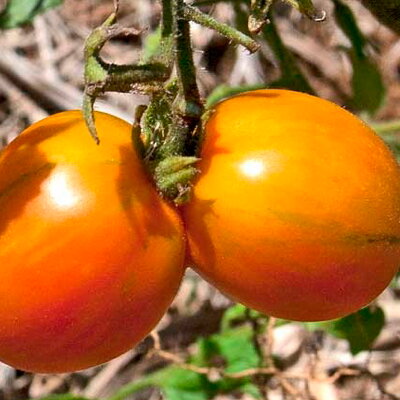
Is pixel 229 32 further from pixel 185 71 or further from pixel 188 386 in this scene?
pixel 188 386

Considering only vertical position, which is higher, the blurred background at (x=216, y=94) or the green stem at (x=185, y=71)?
the green stem at (x=185, y=71)

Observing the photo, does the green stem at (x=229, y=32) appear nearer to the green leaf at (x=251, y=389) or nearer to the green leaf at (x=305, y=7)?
the green leaf at (x=305, y=7)

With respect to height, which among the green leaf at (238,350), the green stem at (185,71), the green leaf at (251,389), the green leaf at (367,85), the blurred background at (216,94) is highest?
the green stem at (185,71)

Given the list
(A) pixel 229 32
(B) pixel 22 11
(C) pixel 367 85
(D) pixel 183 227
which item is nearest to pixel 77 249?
(D) pixel 183 227

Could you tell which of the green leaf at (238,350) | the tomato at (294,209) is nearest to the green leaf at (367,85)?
the green leaf at (238,350)

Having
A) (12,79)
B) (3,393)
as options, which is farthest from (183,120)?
(12,79)
